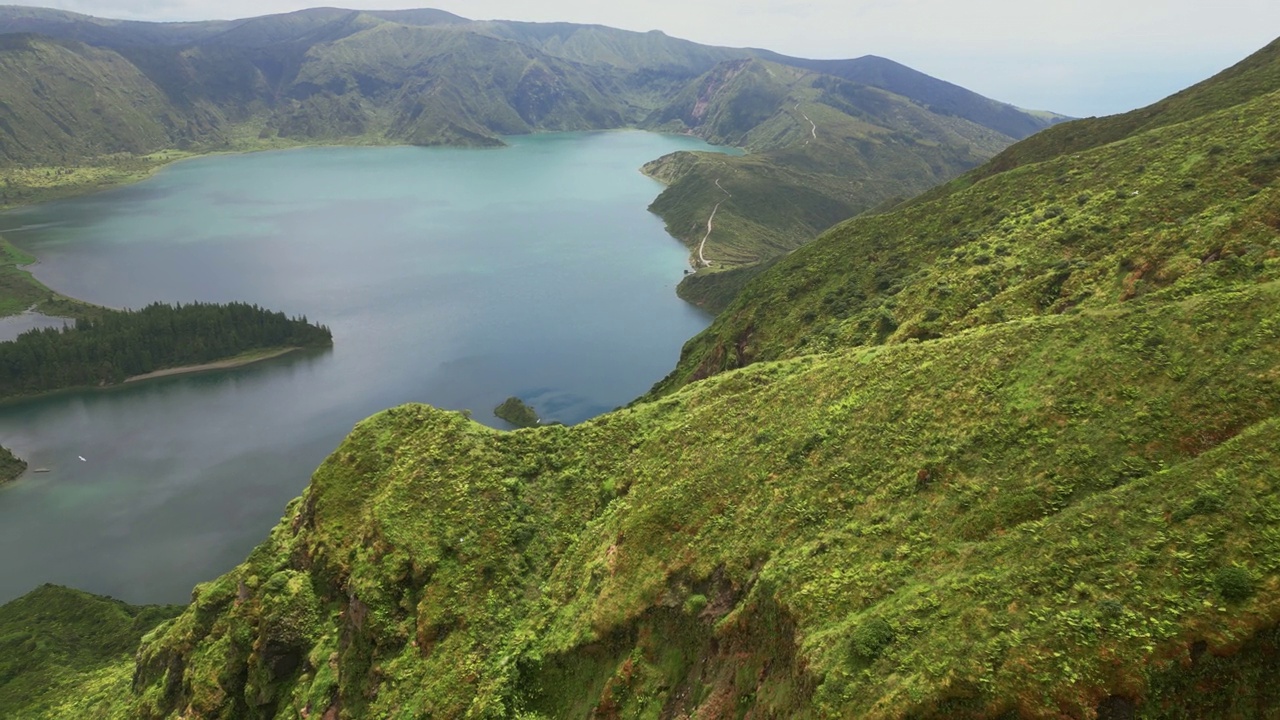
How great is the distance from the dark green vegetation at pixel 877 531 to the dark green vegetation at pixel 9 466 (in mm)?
63224

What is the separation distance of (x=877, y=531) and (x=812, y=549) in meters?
3.07

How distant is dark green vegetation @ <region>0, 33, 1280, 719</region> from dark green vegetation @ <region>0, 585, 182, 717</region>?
3601mm

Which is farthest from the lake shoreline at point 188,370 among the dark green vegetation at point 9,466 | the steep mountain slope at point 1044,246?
the steep mountain slope at point 1044,246

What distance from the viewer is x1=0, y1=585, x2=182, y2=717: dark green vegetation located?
198 feet

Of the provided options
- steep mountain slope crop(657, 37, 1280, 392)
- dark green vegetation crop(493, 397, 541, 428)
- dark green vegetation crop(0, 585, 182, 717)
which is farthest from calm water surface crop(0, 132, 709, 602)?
steep mountain slope crop(657, 37, 1280, 392)

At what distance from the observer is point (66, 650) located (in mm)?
70750

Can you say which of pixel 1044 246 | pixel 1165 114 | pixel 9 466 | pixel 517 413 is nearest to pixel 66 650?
pixel 9 466

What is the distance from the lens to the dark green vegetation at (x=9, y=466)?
342 feet

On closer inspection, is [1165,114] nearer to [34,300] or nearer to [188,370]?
[188,370]

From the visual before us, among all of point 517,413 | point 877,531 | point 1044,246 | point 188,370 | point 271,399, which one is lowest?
point 517,413

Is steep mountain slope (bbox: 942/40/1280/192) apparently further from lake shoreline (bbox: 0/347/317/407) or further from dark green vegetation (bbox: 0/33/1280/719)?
lake shoreline (bbox: 0/347/317/407)

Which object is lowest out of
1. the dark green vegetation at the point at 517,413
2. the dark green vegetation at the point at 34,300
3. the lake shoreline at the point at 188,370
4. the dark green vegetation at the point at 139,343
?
the dark green vegetation at the point at 517,413

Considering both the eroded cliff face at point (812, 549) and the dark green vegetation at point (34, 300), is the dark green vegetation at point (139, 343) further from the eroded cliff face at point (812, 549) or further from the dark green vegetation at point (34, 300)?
the eroded cliff face at point (812, 549)

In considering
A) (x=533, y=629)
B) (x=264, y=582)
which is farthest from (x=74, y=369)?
(x=533, y=629)
